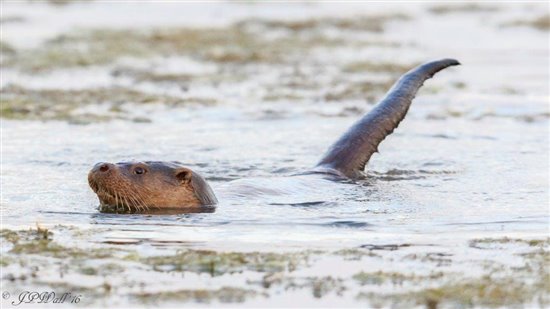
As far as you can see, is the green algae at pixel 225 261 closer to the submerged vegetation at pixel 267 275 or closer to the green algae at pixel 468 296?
the submerged vegetation at pixel 267 275

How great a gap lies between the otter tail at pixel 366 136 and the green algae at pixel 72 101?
3.28m

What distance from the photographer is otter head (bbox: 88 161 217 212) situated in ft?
26.1

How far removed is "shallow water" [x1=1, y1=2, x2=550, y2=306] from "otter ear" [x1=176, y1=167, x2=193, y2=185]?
293 mm

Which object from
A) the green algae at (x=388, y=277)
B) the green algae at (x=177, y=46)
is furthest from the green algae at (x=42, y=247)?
the green algae at (x=177, y=46)

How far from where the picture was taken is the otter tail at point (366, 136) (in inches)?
366

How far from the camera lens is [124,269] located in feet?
20.7

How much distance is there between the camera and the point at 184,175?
8195 mm

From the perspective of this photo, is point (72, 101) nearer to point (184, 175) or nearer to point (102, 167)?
point (184, 175)

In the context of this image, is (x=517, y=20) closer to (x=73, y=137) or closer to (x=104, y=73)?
(x=104, y=73)

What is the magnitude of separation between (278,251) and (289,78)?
8339mm

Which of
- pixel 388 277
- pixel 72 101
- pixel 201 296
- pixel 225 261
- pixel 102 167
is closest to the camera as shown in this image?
pixel 201 296

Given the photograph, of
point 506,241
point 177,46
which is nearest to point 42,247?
point 506,241

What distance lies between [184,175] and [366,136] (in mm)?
1713

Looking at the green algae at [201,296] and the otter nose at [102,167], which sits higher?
the otter nose at [102,167]
